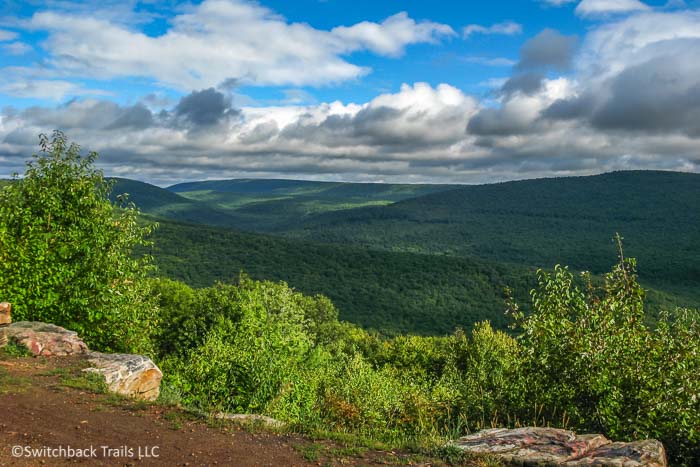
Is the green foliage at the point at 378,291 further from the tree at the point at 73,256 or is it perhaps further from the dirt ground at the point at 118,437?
the dirt ground at the point at 118,437

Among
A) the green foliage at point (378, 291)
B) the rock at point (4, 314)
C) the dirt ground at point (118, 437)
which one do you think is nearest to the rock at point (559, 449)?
the dirt ground at point (118, 437)

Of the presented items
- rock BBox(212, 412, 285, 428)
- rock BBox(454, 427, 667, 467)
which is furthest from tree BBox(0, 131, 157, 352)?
rock BBox(454, 427, 667, 467)

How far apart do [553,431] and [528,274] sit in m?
197

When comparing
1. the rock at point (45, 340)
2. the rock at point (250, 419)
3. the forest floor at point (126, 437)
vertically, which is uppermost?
the rock at point (45, 340)

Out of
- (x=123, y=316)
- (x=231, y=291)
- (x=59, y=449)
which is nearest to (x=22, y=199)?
(x=123, y=316)

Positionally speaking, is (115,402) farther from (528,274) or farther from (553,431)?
(528,274)

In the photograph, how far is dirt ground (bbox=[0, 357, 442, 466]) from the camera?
439 inches

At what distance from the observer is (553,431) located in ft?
46.9

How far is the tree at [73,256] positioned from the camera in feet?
73.6

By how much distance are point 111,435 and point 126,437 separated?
1.31 ft

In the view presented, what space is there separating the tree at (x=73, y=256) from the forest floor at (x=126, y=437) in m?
8.19

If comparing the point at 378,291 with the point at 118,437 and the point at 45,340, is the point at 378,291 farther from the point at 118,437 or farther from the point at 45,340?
the point at 118,437

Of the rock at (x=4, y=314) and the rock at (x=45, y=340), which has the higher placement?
the rock at (x=4, y=314)

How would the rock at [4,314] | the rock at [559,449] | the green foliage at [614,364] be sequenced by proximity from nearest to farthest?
the rock at [559,449] < the green foliage at [614,364] < the rock at [4,314]
